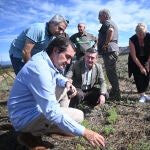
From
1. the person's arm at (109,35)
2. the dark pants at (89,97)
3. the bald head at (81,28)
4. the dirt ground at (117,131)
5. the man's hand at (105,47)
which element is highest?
the bald head at (81,28)

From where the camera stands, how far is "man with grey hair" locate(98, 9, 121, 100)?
8.19 m

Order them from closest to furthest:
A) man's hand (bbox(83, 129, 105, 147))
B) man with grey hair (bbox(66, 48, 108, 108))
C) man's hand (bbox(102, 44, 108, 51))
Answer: man's hand (bbox(83, 129, 105, 147))
man with grey hair (bbox(66, 48, 108, 108))
man's hand (bbox(102, 44, 108, 51))

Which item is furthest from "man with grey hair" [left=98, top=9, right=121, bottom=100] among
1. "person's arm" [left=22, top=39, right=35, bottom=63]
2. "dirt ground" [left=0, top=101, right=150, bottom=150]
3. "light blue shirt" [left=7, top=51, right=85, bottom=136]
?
"light blue shirt" [left=7, top=51, right=85, bottom=136]

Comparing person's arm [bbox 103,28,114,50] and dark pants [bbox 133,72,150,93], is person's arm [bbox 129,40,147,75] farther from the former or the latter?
person's arm [bbox 103,28,114,50]

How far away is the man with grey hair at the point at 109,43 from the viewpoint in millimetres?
8188

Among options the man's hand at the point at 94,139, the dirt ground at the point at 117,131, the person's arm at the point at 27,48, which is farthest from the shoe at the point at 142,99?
the man's hand at the point at 94,139

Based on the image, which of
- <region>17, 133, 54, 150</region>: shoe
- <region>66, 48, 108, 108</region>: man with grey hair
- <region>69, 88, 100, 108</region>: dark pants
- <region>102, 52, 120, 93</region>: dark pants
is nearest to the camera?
<region>17, 133, 54, 150</region>: shoe

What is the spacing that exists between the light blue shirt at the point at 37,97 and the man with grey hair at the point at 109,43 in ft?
13.1

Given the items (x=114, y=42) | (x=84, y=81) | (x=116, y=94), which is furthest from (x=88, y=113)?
(x=114, y=42)

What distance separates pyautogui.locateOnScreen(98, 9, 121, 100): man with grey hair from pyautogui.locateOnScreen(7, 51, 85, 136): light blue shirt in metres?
4.00

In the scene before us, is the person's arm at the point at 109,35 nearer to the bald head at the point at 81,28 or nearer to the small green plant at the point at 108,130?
the bald head at the point at 81,28

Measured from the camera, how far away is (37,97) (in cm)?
413

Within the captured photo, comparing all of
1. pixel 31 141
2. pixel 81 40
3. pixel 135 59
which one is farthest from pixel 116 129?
pixel 81 40

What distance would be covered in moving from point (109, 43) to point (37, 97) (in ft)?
14.8
